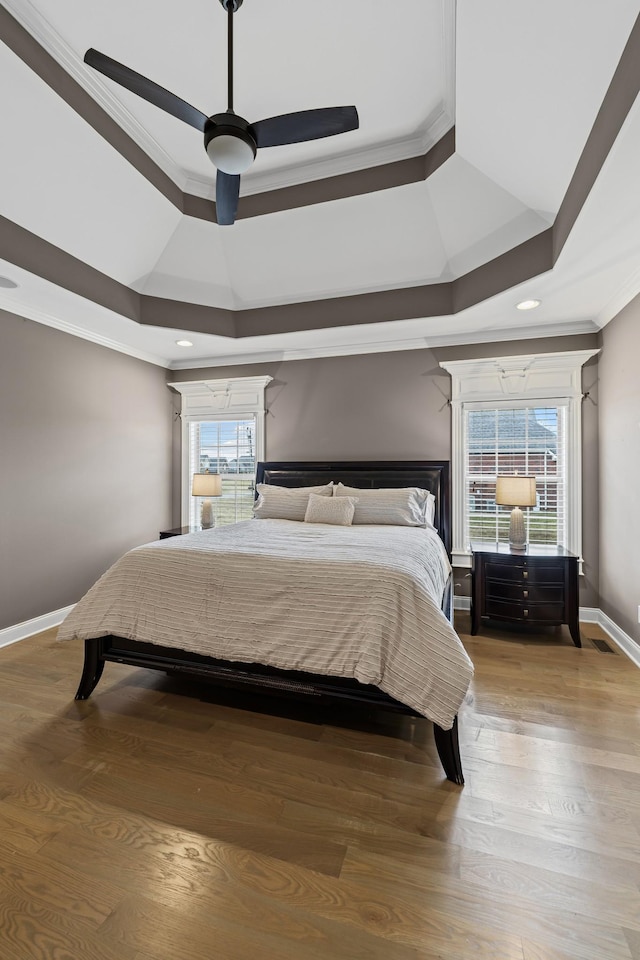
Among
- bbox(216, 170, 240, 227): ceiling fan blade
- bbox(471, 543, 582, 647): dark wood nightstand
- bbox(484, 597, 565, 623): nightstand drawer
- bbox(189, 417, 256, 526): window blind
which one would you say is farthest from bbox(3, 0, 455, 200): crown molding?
bbox(484, 597, 565, 623): nightstand drawer

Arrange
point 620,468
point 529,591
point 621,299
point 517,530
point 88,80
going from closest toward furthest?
point 88,80 < point 621,299 < point 620,468 < point 529,591 < point 517,530

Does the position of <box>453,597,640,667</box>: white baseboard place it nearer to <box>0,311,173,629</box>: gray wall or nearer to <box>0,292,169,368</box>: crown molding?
<box>0,311,173,629</box>: gray wall

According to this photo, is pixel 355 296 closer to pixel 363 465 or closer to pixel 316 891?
pixel 363 465

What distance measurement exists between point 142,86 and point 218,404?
3.51 meters

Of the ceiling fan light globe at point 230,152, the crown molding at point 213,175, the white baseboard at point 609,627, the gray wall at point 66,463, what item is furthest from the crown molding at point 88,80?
the white baseboard at point 609,627

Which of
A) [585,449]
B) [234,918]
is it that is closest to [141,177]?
[234,918]

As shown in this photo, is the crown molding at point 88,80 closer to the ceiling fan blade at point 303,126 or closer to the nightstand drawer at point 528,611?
the ceiling fan blade at point 303,126

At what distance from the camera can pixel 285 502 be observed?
13.5ft

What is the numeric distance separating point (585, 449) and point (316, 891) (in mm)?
3940

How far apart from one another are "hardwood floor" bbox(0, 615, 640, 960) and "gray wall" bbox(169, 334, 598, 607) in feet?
7.59

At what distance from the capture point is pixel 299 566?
→ 87.4 inches

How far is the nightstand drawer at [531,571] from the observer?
3.50 m

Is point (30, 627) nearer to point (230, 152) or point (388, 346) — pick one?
point (230, 152)

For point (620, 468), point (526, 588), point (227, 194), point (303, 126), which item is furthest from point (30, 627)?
point (620, 468)
